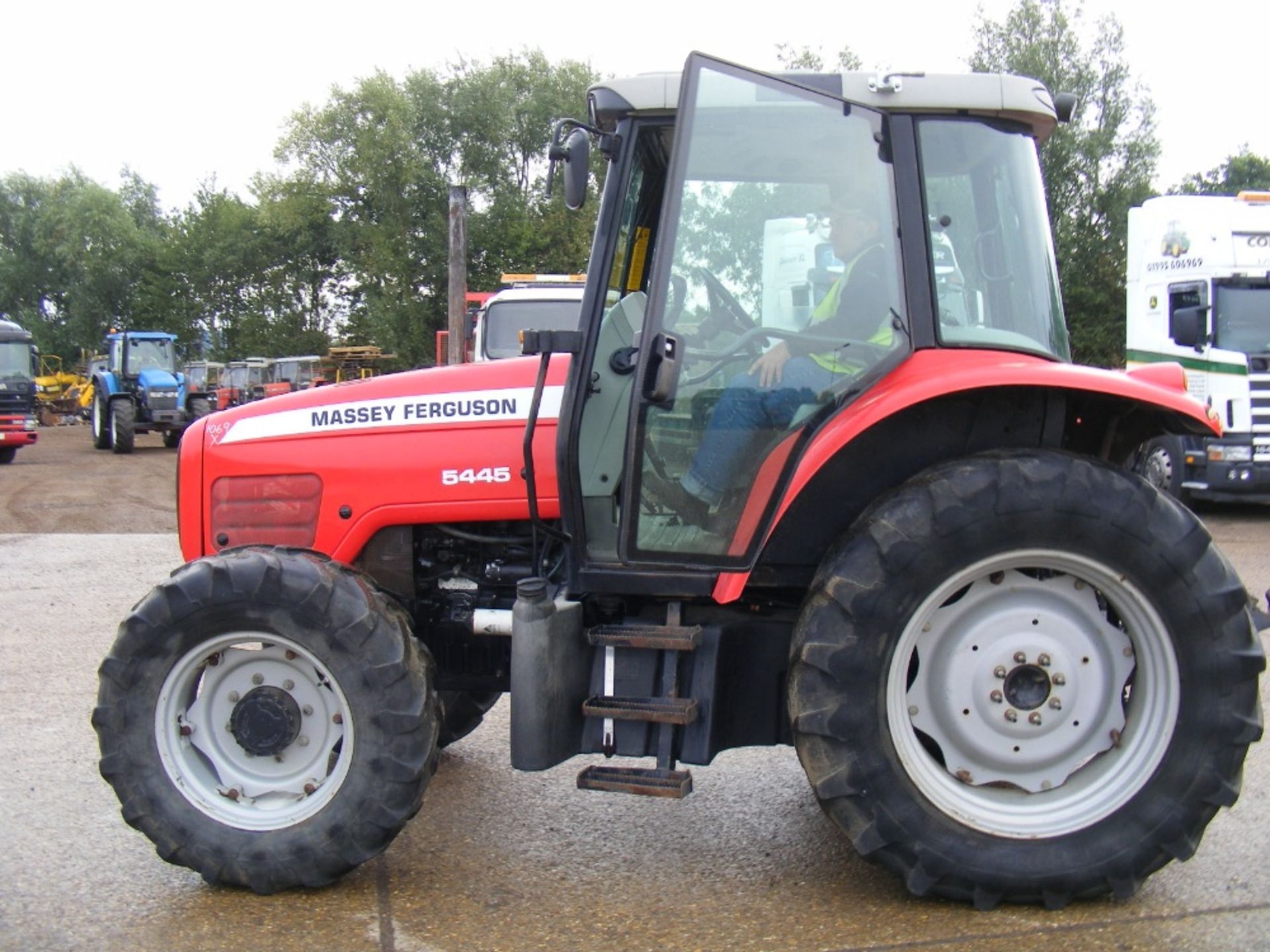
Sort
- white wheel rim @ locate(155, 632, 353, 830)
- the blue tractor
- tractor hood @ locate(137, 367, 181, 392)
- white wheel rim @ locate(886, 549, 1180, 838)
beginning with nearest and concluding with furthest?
white wheel rim @ locate(886, 549, 1180, 838)
white wheel rim @ locate(155, 632, 353, 830)
the blue tractor
tractor hood @ locate(137, 367, 181, 392)

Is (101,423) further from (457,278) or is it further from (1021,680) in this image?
(1021,680)

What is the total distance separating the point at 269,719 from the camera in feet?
12.9

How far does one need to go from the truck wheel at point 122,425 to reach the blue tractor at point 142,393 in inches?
0.8

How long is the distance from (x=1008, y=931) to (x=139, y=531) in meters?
11.8

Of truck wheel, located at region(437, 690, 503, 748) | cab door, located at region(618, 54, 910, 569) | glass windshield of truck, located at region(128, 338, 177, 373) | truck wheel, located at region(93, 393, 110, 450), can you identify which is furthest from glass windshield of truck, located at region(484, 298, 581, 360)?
glass windshield of truck, located at region(128, 338, 177, 373)

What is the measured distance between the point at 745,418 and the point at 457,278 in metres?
13.2

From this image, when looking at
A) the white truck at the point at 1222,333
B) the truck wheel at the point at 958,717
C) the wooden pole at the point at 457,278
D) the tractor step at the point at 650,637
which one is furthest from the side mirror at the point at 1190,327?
the tractor step at the point at 650,637

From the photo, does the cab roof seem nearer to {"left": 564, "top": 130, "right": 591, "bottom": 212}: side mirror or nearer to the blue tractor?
{"left": 564, "top": 130, "right": 591, "bottom": 212}: side mirror

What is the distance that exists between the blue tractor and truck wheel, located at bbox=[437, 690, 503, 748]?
23.8 m

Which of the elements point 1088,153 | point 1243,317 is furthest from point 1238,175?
point 1243,317

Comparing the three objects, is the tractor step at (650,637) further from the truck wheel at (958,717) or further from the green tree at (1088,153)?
the green tree at (1088,153)

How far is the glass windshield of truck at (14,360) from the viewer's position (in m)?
25.0

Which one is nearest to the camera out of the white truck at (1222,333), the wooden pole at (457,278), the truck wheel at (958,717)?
the truck wheel at (958,717)

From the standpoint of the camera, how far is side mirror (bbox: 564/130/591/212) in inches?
139
